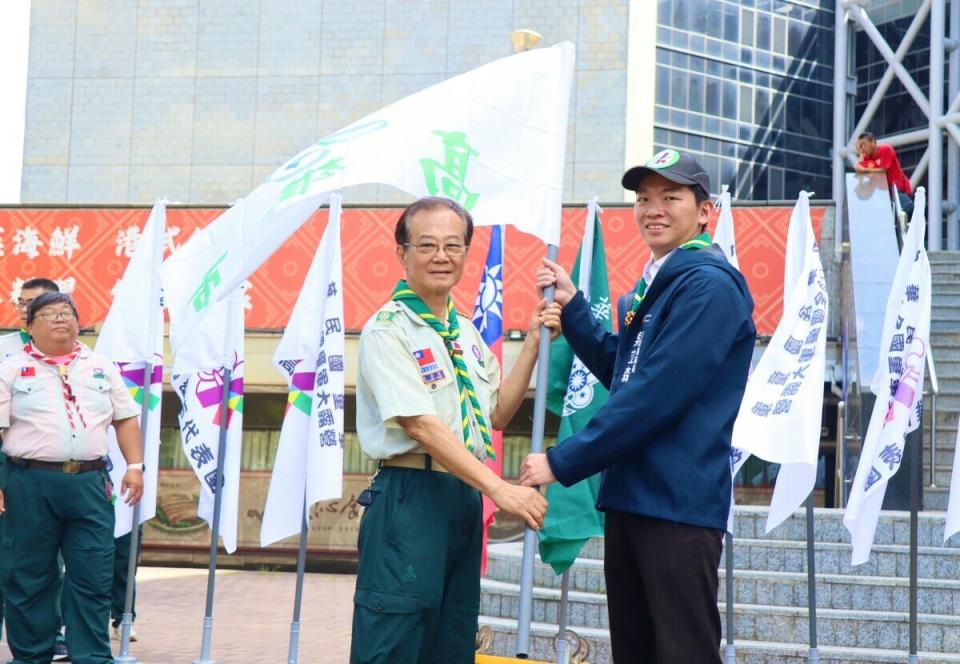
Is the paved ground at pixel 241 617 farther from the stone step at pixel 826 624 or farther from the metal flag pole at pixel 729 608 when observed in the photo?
the metal flag pole at pixel 729 608

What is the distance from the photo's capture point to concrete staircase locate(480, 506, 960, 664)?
7586 mm

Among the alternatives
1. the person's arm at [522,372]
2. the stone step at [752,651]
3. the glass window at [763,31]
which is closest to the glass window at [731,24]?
the glass window at [763,31]

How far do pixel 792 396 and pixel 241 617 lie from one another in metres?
6.60

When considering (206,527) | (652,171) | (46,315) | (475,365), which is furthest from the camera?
(206,527)

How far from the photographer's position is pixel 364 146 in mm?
4812

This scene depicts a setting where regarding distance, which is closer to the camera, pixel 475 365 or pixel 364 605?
pixel 364 605

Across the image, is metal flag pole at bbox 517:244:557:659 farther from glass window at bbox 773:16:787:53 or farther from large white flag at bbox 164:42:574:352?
glass window at bbox 773:16:787:53

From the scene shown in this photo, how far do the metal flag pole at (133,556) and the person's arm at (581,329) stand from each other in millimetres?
3791

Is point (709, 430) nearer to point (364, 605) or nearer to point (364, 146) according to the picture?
point (364, 605)

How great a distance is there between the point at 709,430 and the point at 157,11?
1969 centimetres

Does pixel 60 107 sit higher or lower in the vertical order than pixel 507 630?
higher

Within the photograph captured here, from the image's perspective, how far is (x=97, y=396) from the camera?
24.3 feet

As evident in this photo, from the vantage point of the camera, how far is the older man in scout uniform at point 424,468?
409 cm

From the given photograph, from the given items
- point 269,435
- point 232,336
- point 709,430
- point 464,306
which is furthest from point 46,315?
point 269,435
